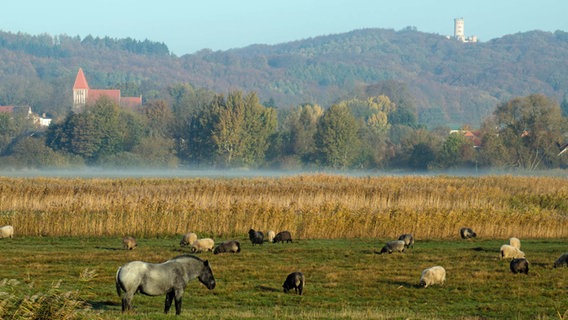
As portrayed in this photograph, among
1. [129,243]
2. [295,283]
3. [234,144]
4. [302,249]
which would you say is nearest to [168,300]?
[295,283]

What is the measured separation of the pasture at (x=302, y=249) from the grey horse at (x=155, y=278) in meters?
0.38

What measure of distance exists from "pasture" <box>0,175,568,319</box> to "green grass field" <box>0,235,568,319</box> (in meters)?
0.04

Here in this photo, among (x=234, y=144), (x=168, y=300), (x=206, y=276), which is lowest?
(x=234, y=144)

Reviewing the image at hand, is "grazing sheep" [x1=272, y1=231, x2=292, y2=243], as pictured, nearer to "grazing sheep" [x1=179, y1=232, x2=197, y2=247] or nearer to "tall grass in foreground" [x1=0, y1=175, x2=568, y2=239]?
"tall grass in foreground" [x1=0, y1=175, x2=568, y2=239]

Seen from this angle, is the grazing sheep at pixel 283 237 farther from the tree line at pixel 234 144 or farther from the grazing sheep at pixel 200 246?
the tree line at pixel 234 144

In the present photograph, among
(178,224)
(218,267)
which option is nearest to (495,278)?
(218,267)

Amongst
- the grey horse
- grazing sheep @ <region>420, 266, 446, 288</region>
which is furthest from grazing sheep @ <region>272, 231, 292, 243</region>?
the grey horse

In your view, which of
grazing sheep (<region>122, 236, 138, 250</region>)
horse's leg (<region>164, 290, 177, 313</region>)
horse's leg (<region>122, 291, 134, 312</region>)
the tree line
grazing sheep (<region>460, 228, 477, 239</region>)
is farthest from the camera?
the tree line

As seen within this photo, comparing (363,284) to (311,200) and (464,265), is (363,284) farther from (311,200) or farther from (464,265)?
(311,200)

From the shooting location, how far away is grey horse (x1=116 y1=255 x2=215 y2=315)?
633 inches

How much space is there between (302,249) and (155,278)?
12.2 m

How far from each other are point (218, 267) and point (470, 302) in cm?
672

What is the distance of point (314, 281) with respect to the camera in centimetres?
2183

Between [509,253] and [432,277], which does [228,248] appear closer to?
[432,277]
